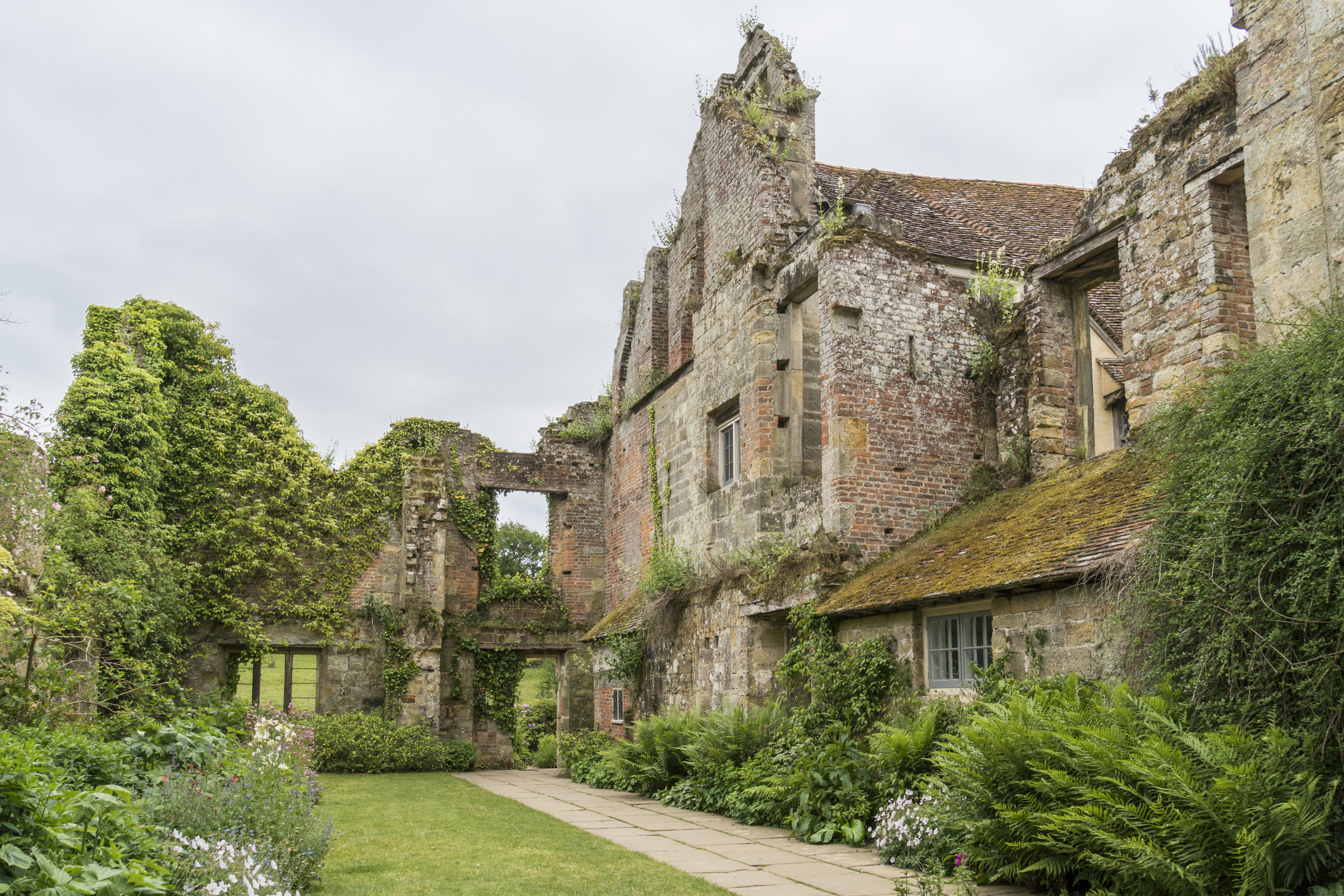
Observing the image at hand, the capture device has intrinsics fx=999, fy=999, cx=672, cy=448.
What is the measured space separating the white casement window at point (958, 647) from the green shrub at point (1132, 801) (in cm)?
243

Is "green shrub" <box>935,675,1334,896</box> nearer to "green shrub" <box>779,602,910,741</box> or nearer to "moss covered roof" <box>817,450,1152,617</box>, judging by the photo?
"moss covered roof" <box>817,450,1152,617</box>

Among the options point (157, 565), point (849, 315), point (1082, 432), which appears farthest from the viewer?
point (157, 565)

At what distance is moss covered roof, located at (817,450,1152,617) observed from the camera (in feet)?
26.2

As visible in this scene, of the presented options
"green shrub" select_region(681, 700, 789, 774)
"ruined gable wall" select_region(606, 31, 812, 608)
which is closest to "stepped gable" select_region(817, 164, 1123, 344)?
"ruined gable wall" select_region(606, 31, 812, 608)

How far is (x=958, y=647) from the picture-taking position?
9734 millimetres

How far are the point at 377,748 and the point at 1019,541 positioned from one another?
13.7 meters

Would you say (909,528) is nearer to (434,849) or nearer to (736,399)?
(736,399)

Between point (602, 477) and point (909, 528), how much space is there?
11582mm

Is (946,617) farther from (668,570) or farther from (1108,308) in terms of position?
(1108,308)

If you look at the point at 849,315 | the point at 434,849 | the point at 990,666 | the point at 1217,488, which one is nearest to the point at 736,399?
the point at 849,315

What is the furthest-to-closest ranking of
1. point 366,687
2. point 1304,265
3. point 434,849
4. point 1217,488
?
1. point 366,687
2. point 434,849
3. point 1304,265
4. point 1217,488

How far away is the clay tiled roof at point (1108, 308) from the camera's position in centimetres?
1619

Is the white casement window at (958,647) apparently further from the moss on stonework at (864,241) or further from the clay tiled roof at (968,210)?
the clay tiled roof at (968,210)

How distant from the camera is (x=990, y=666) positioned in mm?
8773
